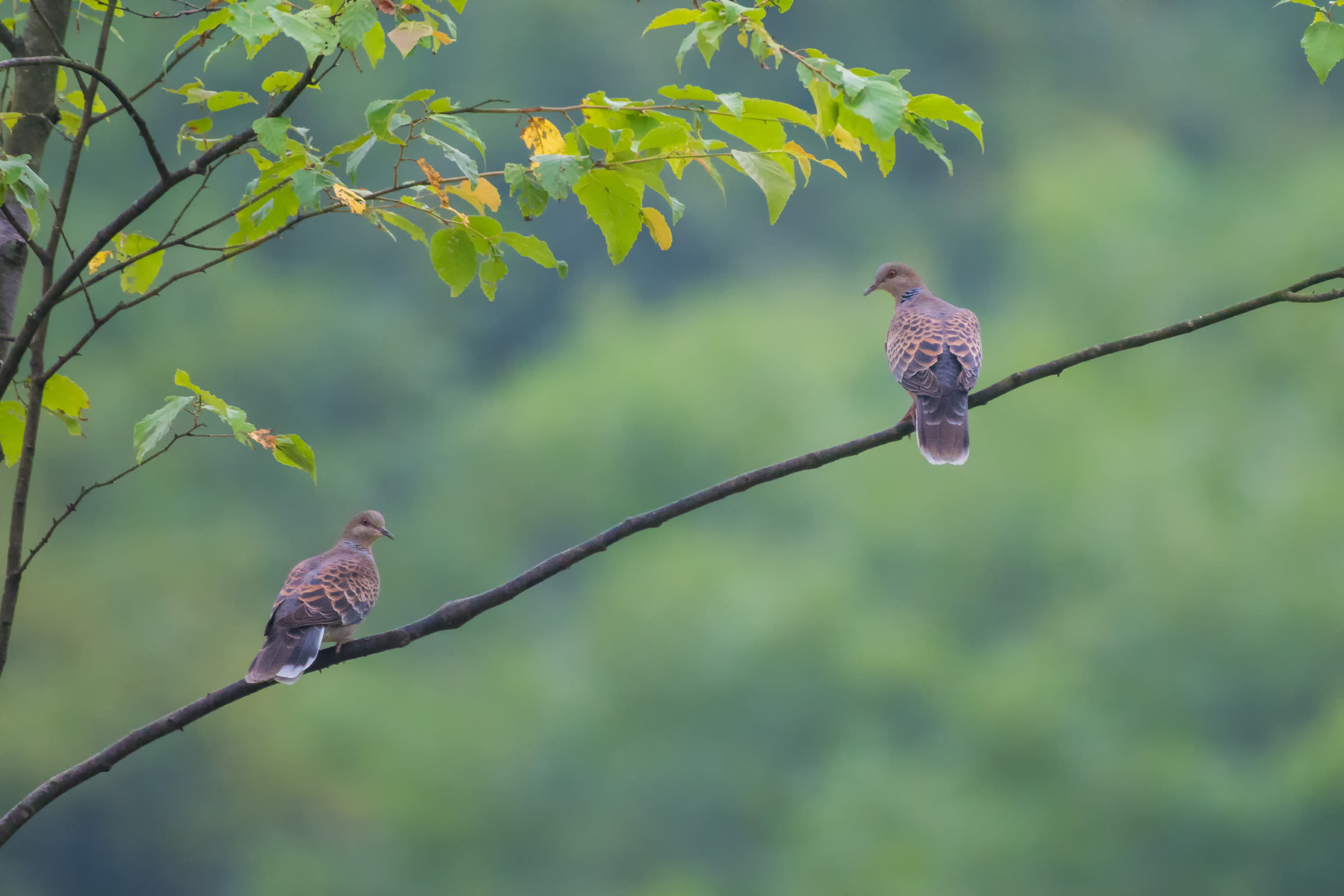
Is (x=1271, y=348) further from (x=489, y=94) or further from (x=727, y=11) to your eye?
(x=727, y=11)

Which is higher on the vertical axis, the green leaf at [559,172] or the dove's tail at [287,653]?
the green leaf at [559,172]

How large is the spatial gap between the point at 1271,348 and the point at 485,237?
7716 millimetres

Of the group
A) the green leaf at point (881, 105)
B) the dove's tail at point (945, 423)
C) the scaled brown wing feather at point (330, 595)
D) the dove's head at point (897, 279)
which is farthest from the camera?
the dove's head at point (897, 279)

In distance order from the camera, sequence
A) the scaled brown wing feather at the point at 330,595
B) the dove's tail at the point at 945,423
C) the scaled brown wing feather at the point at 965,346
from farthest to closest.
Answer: the scaled brown wing feather at the point at 965,346 < the dove's tail at the point at 945,423 < the scaled brown wing feather at the point at 330,595

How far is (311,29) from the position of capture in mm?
1337

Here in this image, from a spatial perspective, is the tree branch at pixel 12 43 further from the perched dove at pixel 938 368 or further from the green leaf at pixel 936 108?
the perched dove at pixel 938 368

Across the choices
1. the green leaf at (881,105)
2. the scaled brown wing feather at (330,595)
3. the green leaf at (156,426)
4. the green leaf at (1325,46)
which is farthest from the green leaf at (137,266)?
the green leaf at (1325,46)

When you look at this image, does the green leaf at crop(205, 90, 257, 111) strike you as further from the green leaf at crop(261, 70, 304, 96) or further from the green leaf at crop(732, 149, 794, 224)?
the green leaf at crop(732, 149, 794, 224)

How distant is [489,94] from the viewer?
Answer: 8.77 metres

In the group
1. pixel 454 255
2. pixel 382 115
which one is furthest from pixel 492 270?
pixel 382 115

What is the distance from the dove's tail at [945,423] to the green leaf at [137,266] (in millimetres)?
1628

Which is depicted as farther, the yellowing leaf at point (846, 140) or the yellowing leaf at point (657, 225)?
the yellowing leaf at point (657, 225)

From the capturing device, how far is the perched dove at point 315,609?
2.19m

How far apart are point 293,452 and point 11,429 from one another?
1.37 ft
